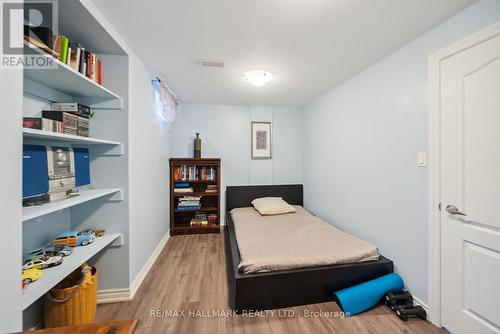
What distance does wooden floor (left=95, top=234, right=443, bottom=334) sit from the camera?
4.58 ft

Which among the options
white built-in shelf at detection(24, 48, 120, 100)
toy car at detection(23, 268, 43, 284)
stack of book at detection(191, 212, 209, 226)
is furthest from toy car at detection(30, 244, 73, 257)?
stack of book at detection(191, 212, 209, 226)

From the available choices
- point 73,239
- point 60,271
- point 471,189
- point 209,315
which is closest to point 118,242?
point 73,239

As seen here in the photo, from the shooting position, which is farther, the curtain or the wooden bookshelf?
the wooden bookshelf

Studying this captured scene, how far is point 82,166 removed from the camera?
1.50 meters

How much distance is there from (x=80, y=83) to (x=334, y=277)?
2565mm

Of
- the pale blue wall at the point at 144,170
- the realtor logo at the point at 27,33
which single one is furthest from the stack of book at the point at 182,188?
the realtor logo at the point at 27,33

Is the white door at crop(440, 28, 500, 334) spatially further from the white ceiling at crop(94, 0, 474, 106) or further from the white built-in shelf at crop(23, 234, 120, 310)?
the white built-in shelf at crop(23, 234, 120, 310)

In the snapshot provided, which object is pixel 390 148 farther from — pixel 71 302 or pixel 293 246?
pixel 71 302

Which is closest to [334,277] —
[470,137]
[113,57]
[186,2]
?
[470,137]

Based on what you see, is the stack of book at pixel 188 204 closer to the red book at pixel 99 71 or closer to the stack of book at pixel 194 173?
the stack of book at pixel 194 173

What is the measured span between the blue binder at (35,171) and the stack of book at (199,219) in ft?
7.52

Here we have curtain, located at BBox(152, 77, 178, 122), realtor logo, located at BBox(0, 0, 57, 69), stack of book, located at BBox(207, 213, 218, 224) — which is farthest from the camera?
stack of book, located at BBox(207, 213, 218, 224)

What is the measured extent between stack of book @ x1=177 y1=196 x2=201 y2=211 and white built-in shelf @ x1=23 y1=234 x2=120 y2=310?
1555mm

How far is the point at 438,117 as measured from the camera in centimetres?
142
